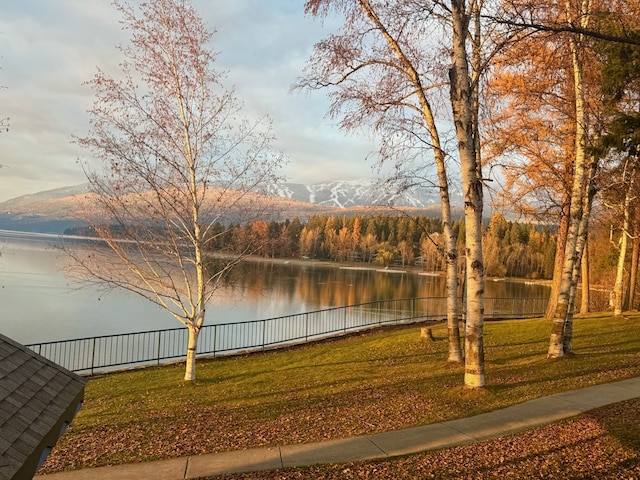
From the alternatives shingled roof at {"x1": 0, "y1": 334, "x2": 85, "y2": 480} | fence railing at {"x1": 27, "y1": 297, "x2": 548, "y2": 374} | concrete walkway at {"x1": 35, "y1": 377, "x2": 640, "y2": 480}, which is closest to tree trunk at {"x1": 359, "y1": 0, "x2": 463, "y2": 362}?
concrete walkway at {"x1": 35, "y1": 377, "x2": 640, "y2": 480}

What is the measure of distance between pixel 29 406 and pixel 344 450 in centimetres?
350

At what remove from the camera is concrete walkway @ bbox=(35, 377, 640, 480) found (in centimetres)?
575

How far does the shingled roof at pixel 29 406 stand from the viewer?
370 cm

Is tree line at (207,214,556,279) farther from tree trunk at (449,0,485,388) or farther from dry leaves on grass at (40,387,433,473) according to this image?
dry leaves on grass at (40,387,433,473)

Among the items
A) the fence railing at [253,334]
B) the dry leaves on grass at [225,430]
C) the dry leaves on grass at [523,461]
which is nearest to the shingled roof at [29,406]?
the dry leaves on grass at [225,430]

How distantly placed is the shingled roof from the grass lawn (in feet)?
5.05

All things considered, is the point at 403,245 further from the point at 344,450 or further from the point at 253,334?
the point at 344,450

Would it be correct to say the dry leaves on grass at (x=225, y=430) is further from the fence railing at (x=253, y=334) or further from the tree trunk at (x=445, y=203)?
the fence railing at (x=253, y=334)

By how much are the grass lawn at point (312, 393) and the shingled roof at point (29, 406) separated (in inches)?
60.6

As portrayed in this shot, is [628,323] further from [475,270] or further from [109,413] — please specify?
[109,413]

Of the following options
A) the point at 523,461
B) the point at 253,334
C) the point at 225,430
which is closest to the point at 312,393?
the point at 225,430

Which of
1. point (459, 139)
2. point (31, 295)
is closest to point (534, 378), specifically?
point (459, 139)

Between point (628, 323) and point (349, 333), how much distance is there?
9741 mm

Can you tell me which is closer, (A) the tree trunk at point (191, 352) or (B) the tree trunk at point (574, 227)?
(B) the tree trunk at point (574, 227)
